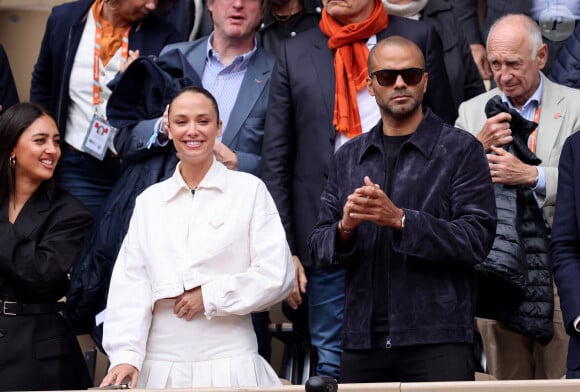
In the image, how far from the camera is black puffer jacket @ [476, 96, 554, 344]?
4.78 m

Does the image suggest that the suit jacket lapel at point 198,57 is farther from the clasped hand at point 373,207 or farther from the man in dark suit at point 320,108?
the clasped hand at point 373,207

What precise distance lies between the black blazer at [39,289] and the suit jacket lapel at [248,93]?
0.88 meters

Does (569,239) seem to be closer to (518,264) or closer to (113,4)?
(518,264)

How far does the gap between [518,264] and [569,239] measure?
1.46ft

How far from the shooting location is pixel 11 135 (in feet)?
17.2

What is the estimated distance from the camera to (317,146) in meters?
5.39

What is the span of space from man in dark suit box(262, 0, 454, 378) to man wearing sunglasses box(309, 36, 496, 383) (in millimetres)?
742

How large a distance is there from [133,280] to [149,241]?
161 millimetres

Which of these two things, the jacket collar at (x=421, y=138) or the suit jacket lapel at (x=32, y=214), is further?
the suit jacket lapel at (x=32, y=214)

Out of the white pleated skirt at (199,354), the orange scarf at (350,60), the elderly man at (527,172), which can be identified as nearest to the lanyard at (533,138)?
the elderly man at (527,172)

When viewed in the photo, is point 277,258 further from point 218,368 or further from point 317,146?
point 317,146

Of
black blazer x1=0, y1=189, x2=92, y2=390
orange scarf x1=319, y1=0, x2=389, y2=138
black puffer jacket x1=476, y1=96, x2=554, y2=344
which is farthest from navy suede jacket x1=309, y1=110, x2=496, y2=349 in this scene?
black blazer x1=0, y1=189, x2=92, y2=390

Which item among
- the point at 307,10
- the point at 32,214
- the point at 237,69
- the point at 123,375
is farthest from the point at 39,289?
the point at 307,10

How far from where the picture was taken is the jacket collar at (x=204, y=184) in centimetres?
483
